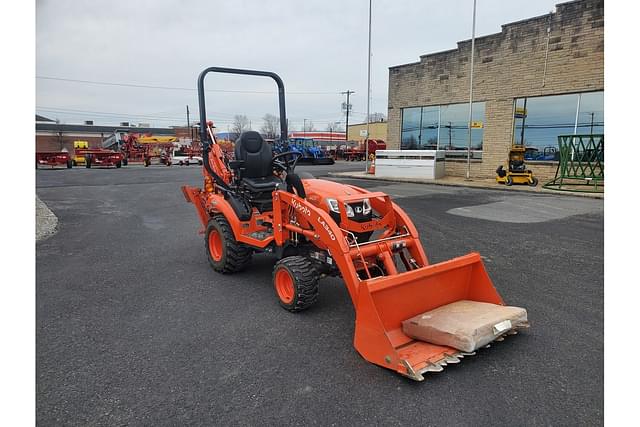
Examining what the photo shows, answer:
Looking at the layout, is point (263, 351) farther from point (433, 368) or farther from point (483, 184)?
point (483, 184)

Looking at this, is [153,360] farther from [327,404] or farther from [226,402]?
[327,404]

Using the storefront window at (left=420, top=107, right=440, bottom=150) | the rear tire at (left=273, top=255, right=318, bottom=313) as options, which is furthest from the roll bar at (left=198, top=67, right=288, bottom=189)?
the storefront window at (left=420, top=107, right=440, bottom=150)

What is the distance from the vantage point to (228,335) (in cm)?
369

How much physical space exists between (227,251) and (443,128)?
16.2 metres

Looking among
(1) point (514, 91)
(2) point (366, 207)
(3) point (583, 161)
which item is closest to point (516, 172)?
(3) point (583, 161)

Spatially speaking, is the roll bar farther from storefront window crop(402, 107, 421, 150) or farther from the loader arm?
storefront window crop(402, 107, 421, 150)

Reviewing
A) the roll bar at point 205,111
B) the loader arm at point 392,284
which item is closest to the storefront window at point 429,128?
the roll bar at point 205,111

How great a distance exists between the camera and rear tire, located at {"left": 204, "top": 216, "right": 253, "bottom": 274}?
5.18 metres

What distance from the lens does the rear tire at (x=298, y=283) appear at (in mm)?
3949

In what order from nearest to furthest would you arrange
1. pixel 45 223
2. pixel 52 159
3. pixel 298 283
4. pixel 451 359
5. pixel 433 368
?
1. pixel 433 368
2. pixel 451 359
3. pixel 298 283
4. pixel 45 223
5. pixel 52 159

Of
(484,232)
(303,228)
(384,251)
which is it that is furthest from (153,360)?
(484,232)

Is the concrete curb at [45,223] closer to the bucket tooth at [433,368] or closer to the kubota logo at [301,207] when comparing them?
the kubota logo at [301,207]

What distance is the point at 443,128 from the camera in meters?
19.2

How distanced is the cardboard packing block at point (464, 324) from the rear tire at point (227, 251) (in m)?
2.51
